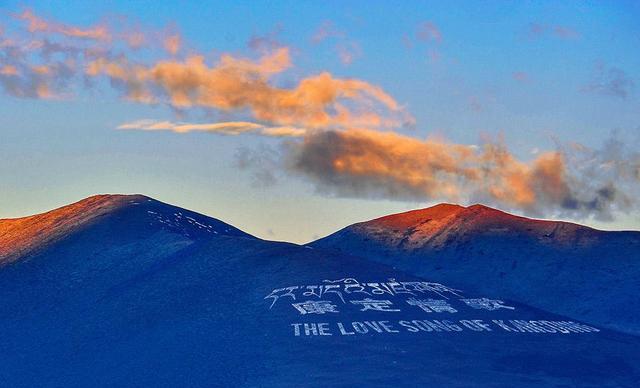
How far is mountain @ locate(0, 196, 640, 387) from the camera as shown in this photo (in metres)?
126

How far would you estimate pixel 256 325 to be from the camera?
142 meters

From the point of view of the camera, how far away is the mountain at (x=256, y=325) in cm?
12569

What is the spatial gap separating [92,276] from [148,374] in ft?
158

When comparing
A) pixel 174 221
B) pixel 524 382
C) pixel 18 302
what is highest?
pixel 174 221

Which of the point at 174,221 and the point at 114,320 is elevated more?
the point at 174,221

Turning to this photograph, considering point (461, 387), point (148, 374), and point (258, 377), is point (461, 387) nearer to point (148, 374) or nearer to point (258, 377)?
point (258, 377)

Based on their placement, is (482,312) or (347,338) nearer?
(347,338)

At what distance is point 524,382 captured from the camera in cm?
→ 12075

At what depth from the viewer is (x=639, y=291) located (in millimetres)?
195625

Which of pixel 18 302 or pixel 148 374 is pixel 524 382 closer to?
pixel 148 374

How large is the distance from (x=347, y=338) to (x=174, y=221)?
232 feet

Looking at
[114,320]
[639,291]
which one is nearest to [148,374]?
[114,320]

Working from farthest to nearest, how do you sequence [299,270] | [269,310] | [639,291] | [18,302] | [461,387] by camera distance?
1. [639,291]
2. [18,302]
3. [299,270]
4. [269,310]
5. [461,387]

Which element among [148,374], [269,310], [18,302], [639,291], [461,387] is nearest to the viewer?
[461,387]
